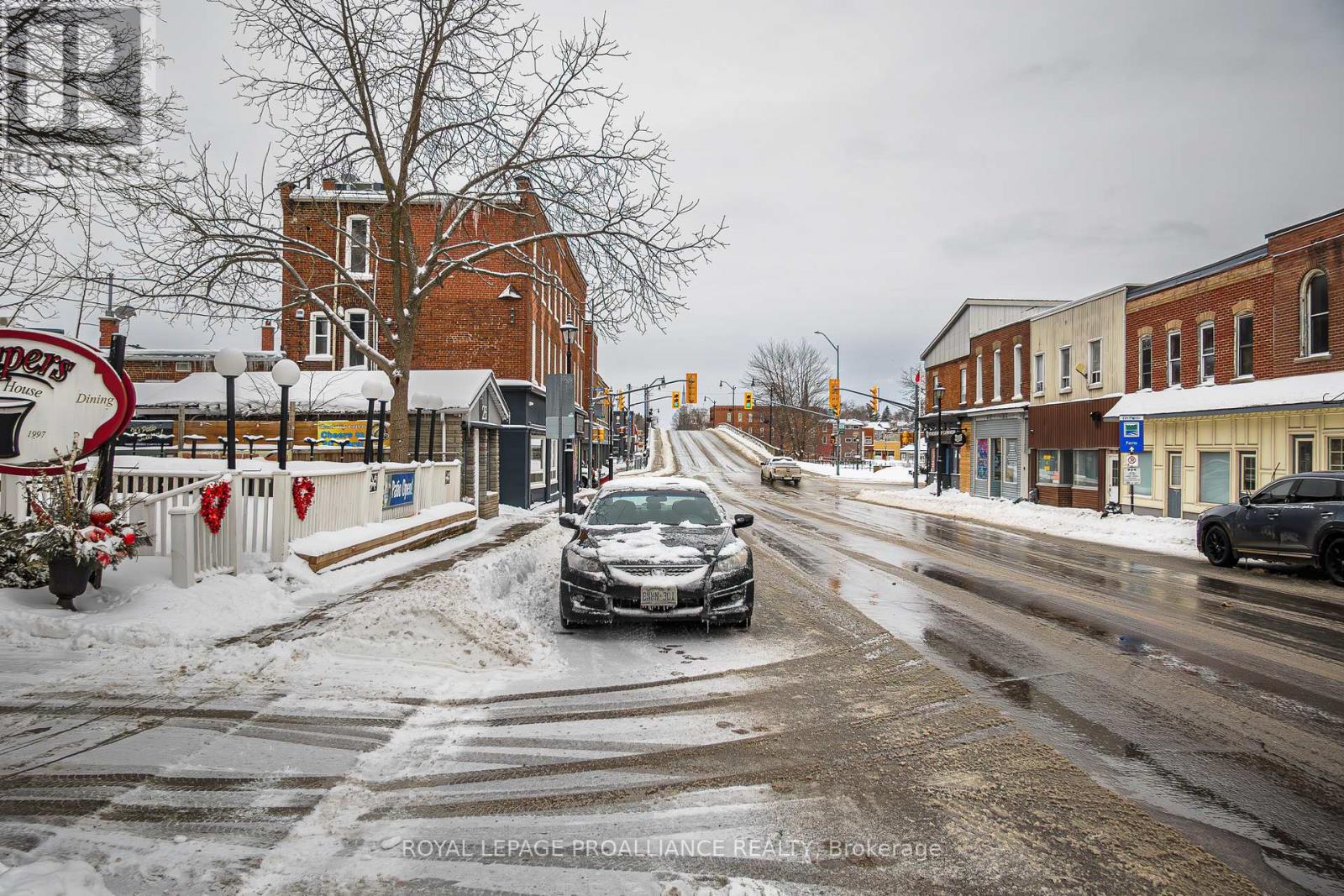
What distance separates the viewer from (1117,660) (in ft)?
22.7

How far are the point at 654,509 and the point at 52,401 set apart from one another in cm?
661

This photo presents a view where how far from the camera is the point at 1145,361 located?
26.1m

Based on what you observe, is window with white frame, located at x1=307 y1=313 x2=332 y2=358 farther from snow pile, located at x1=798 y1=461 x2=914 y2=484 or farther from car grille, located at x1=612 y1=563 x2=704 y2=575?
snow pile, located at x1=798 y1=461 x2=914 y2=484

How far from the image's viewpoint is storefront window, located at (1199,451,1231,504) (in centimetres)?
2166

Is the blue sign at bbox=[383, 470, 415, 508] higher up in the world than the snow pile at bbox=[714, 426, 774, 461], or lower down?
lower down

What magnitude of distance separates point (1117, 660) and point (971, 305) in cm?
3760

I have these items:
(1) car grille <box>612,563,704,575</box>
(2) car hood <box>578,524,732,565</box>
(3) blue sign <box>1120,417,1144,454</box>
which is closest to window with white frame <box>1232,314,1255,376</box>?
(3) blue sign <box>1120,417,1144,454</box>

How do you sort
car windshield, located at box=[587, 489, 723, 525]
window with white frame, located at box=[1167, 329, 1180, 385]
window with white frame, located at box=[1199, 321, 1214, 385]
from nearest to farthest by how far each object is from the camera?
car windshield, located at box=[587, 489, 723, 525] → window with white frame, located at box=[1199, 321, 1214, 385] → window with white frame, located at box=[1167, 329, 1180, 385]

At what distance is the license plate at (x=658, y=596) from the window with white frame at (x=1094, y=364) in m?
26.2

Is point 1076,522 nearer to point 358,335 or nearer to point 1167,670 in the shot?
point 1167,670

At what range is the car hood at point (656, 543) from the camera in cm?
784

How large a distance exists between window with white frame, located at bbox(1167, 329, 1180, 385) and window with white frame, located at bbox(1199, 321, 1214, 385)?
112 cm

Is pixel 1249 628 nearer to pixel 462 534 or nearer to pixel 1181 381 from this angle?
pixel 462 534

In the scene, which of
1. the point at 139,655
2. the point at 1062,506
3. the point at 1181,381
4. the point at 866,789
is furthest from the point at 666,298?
the point at 1062,506
